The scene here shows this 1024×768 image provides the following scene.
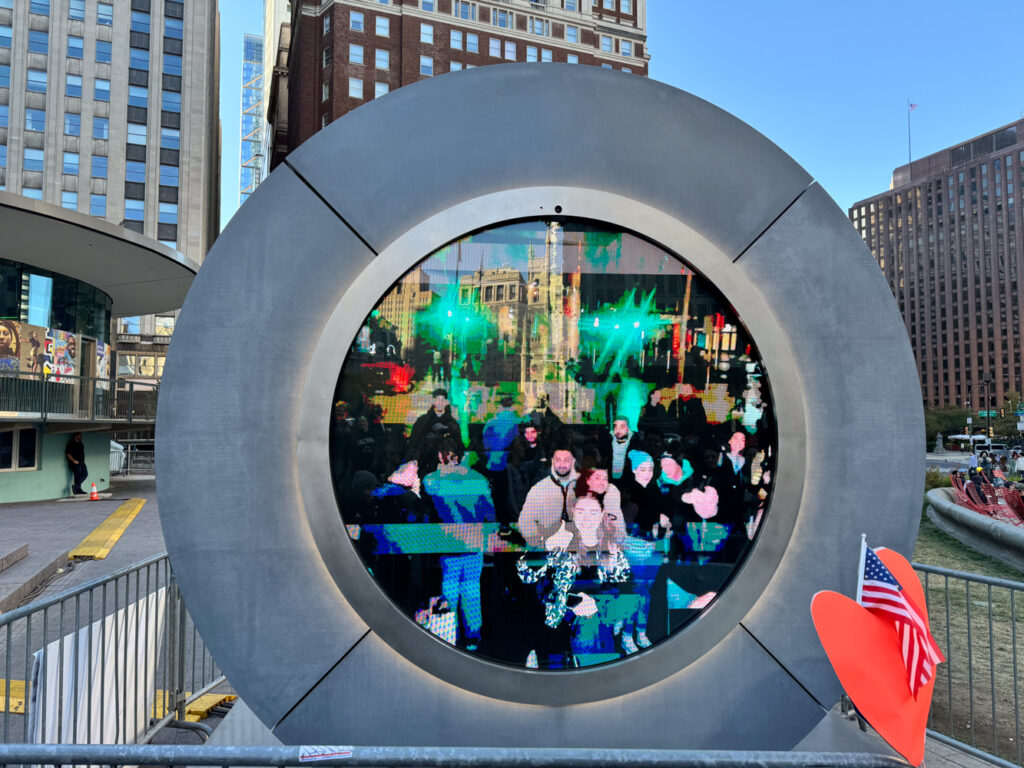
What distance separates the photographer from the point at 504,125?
11.2 feet

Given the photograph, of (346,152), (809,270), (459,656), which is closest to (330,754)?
(459,656)

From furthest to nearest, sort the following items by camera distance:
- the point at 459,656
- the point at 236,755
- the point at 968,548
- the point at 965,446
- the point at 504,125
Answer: the point at 965,446 < the point at 968,548 < the point at 504,125 < the point at 459,656 < the point at 236,755

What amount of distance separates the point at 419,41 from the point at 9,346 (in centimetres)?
4375

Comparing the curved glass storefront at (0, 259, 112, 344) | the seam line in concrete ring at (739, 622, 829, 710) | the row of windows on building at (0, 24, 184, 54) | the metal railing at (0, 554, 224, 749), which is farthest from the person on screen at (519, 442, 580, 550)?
the row of windows on building at (0, 24, 184, 54)

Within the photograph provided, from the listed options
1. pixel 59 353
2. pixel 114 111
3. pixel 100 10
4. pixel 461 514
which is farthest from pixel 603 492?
pixel 100 10

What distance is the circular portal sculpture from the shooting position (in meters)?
3.21

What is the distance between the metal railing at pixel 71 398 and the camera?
1810 centimetres

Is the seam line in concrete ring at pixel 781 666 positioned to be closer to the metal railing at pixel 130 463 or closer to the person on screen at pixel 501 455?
the person on screen at pixel 501 455

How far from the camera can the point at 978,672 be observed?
6504 mm

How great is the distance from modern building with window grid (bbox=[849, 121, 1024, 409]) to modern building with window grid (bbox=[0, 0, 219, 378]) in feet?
352

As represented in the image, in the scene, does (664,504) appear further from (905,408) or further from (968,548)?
(968,548)

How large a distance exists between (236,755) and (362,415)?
1.49 meters

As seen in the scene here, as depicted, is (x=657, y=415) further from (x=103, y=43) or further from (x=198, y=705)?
(x=103, y=43)

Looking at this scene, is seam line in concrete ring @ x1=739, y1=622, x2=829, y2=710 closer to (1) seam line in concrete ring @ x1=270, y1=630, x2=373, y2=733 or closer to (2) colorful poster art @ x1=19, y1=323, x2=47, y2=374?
(1) seam line in concrete ring @ x1=270, y1=630, x2=373, y2=733
